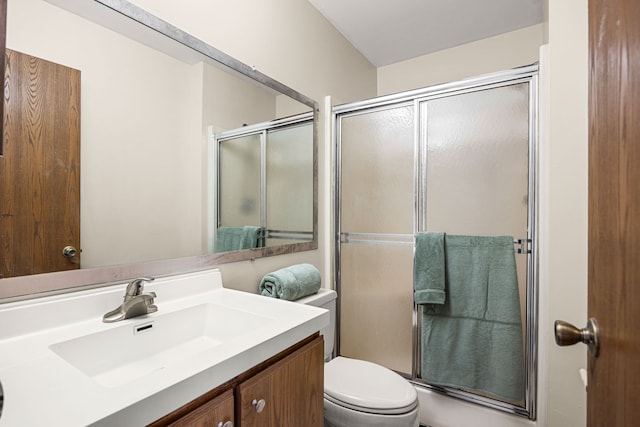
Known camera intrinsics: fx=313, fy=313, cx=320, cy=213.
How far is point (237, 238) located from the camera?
4.54 feet

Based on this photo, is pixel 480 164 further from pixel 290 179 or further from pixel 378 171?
pixel 290 179

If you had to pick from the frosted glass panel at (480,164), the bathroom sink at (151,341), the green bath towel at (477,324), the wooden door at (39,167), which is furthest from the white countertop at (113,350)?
the frosted glass panel at (480,164)

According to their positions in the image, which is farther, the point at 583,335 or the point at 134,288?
the point at 134,288

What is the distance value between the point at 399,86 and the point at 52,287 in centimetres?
262

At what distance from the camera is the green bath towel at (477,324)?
1.52 m

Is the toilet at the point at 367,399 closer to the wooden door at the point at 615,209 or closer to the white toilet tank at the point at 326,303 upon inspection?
the white toilet tank at the point at 326,303

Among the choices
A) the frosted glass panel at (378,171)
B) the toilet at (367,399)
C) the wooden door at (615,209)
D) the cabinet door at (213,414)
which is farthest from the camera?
the frosted glass panel at (378,171)

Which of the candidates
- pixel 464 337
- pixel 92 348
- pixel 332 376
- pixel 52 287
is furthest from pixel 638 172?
pixel 464 337

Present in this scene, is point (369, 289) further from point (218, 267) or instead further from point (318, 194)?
point (218, 267)

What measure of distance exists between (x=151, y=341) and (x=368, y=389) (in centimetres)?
88

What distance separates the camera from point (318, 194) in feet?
6.36

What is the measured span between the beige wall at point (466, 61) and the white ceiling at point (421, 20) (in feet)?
0.20

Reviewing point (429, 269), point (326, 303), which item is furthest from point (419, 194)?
point (326, 303)

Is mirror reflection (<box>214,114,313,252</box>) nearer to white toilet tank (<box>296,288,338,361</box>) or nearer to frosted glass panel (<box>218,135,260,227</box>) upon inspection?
frosted glass panel (<box>218,135,260,227</box>)
